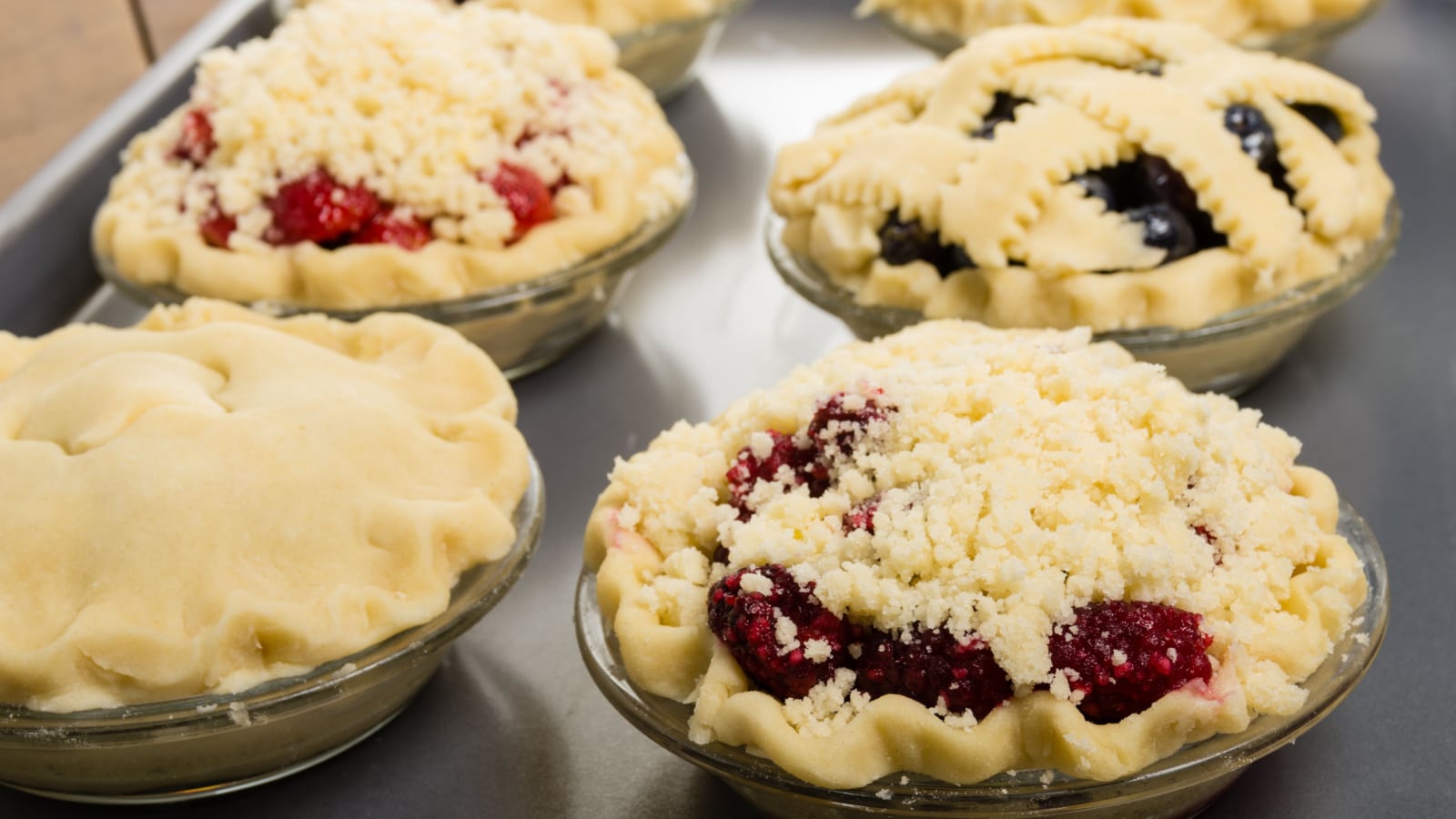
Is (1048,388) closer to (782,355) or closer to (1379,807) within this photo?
(1379,807)

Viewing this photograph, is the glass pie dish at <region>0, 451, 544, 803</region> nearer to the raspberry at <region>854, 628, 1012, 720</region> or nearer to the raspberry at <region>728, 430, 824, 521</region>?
the raspberry at <region>728, 430, 824, 521</region>

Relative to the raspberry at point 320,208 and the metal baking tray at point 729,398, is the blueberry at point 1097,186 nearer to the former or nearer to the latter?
the metal baking tray at point 729,398

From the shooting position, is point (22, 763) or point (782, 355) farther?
point (782, 355)

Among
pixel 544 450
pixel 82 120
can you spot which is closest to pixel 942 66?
pixel 544 450

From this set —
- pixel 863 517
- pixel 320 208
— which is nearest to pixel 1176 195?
pixel 863 517

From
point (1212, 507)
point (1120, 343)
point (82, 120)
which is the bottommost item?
point (82, 120)

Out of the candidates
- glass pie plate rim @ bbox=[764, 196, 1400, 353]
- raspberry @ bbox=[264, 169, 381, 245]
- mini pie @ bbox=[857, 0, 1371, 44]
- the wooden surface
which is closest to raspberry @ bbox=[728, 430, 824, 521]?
Result: glass pie plate rim @ bbox=[764, 196, 1400, 353]

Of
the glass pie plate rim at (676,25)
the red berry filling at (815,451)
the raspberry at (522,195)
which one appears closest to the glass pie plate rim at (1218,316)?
the raspberry at (522,195)
